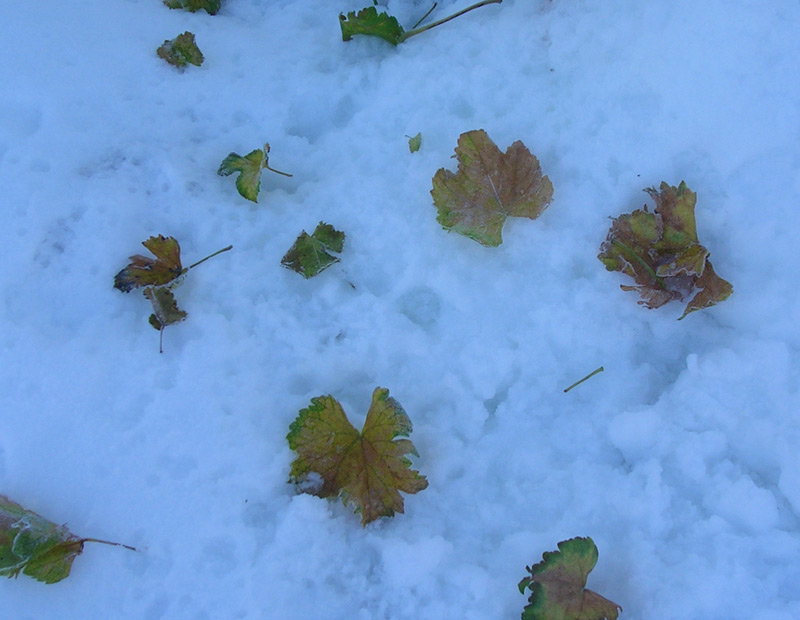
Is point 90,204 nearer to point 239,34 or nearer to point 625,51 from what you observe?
point 239,34

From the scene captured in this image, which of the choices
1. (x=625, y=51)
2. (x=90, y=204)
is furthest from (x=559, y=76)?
(x=90, y=204)

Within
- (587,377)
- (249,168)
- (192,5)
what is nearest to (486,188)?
(587,377)

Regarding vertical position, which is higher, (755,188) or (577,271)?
(755,188)

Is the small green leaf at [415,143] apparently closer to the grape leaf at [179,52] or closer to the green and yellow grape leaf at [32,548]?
the grape leaf at [179,52]

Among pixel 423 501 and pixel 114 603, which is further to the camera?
pixel 423 501

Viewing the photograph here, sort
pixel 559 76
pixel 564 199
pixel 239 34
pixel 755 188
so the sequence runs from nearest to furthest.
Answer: pixel 755 188, pixel 564 199, pixel 559 76, pixel 239 34

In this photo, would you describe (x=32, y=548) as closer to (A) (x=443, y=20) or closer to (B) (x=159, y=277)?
(B) (x=159, y=277)

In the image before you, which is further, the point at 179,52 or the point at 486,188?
the point at 179,52
